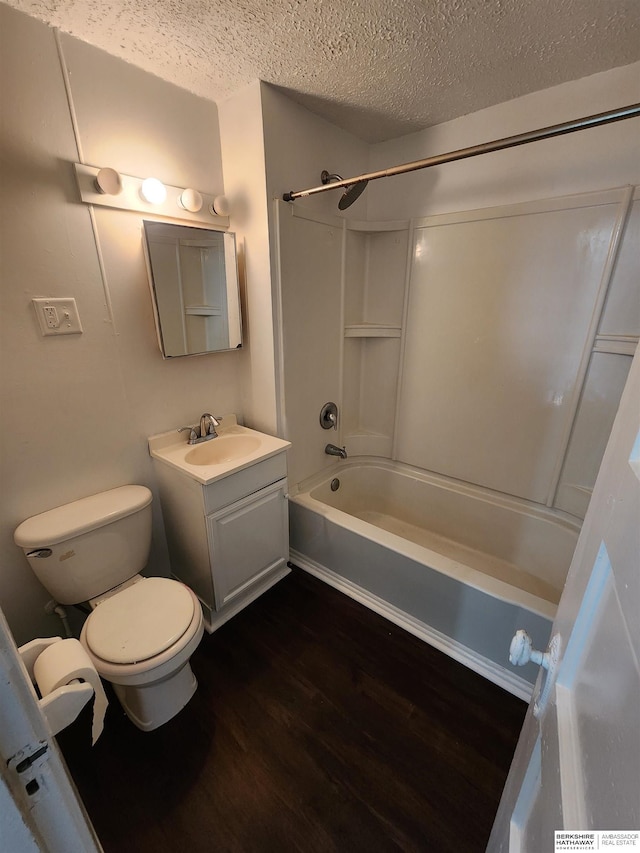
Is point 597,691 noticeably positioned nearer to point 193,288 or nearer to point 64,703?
point 64,703

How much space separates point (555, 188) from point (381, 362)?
47.3 inches

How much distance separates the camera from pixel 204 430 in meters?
1.80

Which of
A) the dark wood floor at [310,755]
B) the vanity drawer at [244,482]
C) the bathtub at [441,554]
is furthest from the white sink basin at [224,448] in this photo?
the dark wood floor at [310,755]

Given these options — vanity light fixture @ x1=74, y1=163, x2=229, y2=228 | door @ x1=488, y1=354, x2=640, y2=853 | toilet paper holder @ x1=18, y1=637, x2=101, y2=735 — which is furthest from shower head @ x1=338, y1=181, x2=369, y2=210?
toilet paper holder @ x1=18, y1=637, x2=101, y2=735

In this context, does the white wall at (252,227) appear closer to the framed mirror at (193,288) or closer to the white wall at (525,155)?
the framed mirror at (193,288)

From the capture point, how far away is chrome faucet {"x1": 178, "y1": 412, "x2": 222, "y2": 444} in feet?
5.81

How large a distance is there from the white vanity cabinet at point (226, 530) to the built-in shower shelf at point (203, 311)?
71cm

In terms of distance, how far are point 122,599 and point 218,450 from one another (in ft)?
2.47

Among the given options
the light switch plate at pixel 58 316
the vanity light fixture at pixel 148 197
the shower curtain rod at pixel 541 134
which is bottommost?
the light switch plate at pixel 58 316

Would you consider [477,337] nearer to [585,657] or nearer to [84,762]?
[585,657]

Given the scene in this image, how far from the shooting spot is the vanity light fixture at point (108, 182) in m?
1.26

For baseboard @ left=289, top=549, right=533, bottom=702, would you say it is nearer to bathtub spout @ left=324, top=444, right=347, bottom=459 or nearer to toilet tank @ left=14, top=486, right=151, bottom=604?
bathtub spout @ left=324, top=444, right=347, bottom=459

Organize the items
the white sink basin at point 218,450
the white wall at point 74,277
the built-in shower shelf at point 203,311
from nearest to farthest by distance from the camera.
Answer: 1. the white wall at point 74,277
2. the white sink basin at point 218,450
3. the built-in shower shelf at point 203,311

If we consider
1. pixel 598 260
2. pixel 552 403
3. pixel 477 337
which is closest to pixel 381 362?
pixel 477 337
